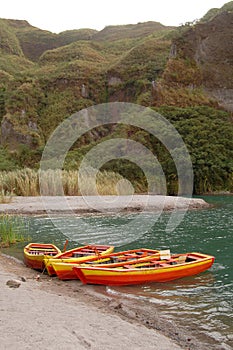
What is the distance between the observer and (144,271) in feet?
33.0

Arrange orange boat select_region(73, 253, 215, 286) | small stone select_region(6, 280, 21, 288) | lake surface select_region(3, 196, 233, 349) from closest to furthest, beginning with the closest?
lake surface select_region(3, 196, 233, 349)
small stone select_region(6, 280, 21, 288)
orange boat select_region(73, 253, 215, 286)

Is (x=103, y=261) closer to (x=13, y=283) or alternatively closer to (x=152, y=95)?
(x=13, y=283)

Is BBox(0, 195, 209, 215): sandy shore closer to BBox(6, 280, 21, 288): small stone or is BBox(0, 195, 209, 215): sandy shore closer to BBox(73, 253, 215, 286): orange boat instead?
BBox(73, 253, 215, 286): orange boat

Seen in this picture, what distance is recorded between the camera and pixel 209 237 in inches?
639

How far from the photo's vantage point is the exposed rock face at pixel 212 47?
60000 millimetres

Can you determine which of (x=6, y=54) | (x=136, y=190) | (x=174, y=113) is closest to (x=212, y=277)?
(x=136, y=190)

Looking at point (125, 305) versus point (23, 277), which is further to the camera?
point (23, 277)

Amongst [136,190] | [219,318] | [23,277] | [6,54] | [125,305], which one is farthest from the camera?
[6,54]

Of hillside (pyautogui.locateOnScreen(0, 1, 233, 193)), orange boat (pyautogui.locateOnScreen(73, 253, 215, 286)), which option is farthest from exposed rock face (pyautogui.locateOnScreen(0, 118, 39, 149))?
orange boat (pyautogui.locateOnScreen(73, 253, 215, 286))

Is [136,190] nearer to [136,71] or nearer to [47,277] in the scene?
[47,277]

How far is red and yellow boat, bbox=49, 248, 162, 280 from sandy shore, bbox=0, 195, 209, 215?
39.6 ft

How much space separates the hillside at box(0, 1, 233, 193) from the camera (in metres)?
44.9

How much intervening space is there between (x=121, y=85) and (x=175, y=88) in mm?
18523

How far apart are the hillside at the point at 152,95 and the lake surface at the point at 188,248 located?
672 inches
